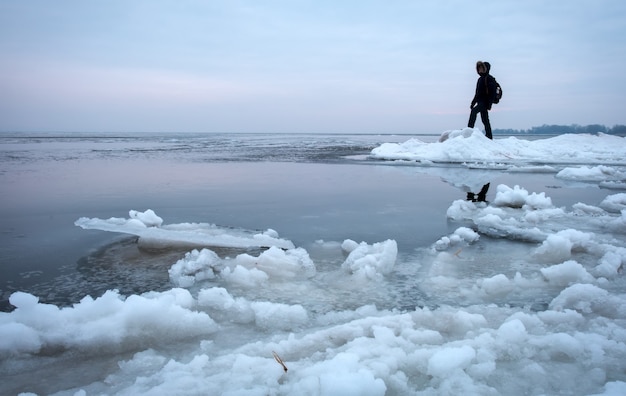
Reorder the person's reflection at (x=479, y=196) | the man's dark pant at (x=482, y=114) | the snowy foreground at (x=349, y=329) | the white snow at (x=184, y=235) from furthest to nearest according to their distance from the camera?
the man's dark pant at (x=482, y=114) < the person's reflection at (x=479, y=196) < the white snow at (x=184, y=235) < the snowy foreground at (x=349, y=329)

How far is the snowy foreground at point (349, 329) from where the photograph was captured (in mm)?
1426

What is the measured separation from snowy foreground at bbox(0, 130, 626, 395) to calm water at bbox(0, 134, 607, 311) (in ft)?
1.26

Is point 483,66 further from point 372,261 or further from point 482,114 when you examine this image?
point 372,261

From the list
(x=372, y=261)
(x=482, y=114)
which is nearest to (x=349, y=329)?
(x=372, y=261)

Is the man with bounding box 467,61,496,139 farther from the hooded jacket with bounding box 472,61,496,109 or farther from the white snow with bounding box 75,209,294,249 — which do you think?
the white snow with bounding box 75,209,294,249

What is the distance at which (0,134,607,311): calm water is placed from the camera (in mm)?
2496

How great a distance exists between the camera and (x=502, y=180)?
7.54 m

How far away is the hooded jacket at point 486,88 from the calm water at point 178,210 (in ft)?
9.47

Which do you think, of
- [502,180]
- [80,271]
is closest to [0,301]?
[80,271]

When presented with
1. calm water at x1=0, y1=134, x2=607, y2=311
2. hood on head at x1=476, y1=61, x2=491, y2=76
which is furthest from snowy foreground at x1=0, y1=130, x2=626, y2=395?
hood on head at x1=476, y1=61, x2=491, y2=76

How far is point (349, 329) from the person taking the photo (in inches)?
70.2

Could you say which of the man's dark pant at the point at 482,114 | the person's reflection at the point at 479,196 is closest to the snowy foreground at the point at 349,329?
the person's reflection at the point at 479,196

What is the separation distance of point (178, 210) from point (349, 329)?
10.4 ft

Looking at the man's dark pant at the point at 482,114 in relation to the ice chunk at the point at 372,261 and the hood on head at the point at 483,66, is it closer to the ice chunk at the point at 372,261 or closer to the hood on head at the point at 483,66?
the hood on head at the point at 483,66
